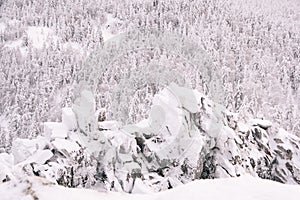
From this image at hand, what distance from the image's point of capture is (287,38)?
192 meters

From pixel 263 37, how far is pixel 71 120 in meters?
180

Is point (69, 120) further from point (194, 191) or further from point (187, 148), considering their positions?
point (194, 191)

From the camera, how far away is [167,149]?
2444 centimetres

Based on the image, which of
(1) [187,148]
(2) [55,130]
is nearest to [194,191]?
(2) [55,130]

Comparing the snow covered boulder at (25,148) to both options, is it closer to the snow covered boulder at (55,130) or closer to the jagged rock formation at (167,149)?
the jagged rock formation at (167,149)

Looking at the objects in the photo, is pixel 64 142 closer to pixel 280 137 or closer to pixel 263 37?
pixel 280 137

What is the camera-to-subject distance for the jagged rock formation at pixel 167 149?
21.9m

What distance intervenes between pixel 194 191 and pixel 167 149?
1568 cm

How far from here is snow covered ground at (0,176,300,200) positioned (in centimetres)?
847

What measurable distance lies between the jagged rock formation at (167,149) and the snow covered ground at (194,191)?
11.3 metres

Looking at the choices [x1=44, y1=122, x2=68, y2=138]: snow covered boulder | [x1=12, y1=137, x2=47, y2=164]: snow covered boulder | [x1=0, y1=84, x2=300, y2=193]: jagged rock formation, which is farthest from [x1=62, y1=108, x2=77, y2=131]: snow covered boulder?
[x1=12, y1=137, x2=47, y2=164]: snow covered boulder

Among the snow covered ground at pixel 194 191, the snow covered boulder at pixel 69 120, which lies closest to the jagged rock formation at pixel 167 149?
the snow covered boulder at pixel 69 120

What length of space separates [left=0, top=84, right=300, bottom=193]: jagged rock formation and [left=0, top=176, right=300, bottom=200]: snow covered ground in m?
11.3

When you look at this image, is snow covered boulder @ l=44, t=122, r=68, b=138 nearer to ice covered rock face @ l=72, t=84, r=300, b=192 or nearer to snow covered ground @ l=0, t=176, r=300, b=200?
ice covered rock face @ l=72, t=84, r=300, b=192
